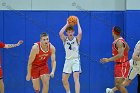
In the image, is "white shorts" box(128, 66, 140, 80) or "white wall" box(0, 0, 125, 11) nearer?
"white shorts" box(128, 66, 140, 80)

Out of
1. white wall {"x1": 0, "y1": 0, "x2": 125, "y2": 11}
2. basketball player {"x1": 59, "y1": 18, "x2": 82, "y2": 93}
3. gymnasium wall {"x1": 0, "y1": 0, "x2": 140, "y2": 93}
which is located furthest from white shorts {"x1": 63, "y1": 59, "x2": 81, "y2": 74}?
white wall {"x1": 0, "y1": 0, "x2": 125, "y2": 11}

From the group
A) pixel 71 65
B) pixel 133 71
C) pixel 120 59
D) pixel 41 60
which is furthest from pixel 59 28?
pixel 133 71

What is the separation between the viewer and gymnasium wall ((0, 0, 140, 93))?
1006cm

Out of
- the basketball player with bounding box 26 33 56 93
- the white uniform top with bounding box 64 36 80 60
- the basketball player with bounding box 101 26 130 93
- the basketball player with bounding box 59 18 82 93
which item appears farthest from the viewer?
the white uniform top with bounding box 64 36 80 60

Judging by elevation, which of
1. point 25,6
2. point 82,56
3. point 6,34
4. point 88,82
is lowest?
point 88,82

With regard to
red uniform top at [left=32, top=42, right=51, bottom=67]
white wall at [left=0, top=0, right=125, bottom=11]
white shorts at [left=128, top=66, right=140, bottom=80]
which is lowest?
white shorts at [left=128, top=66, right=140, bottom=80]

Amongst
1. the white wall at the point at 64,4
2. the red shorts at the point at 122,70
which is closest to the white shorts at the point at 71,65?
the red shorts at the point at 122,70

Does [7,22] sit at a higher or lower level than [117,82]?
higher

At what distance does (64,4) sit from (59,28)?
2.29 feet

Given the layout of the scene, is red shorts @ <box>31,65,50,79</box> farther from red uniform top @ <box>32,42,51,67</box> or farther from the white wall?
the white wall

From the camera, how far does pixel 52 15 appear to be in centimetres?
1008

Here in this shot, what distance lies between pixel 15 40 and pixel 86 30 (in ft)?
6.61

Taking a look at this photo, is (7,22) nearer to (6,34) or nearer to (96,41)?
(6,34)

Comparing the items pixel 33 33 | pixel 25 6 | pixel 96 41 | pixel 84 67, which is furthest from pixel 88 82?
pixel 25 6
